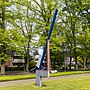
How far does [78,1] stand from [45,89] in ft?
117

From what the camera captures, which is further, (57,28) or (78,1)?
(78,1)

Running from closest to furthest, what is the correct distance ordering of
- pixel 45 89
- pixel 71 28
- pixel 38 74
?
pixel 45 89
pixel 38 74
pixel 71 28

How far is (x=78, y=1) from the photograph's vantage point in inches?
1882

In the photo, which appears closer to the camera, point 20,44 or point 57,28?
point 20,44

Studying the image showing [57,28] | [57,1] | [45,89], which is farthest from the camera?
[57,28]

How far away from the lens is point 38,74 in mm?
16688

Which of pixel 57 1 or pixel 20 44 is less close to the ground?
pixel 57 1

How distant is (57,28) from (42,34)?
389cm

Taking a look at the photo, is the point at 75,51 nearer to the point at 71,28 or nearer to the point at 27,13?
the point at 71,28

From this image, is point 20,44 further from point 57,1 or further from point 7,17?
point 57,1

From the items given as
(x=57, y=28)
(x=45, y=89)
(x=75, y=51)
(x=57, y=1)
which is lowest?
(x=45, y=89)

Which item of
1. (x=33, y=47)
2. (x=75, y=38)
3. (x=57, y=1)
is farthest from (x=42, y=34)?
(x=75, y=38)

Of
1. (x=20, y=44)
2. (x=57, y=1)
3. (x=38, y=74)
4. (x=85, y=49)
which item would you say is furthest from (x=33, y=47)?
(x=38, y=74)

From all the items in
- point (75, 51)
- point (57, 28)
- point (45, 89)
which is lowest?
point (45, 89)
